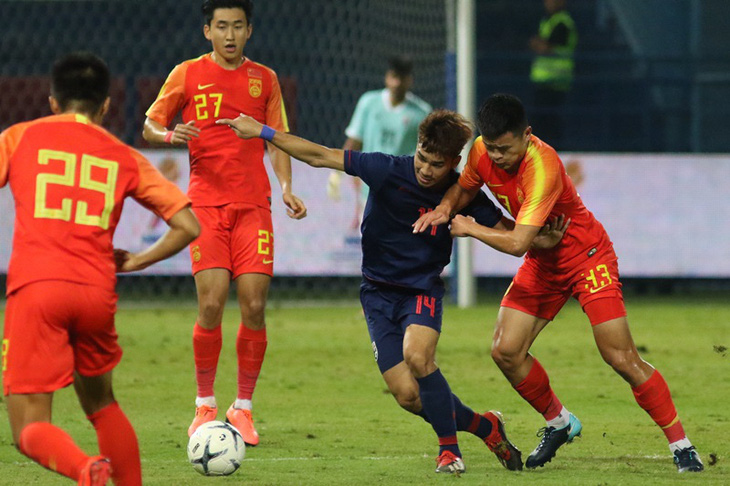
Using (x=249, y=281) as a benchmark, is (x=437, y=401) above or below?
below

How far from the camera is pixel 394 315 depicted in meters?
5.82

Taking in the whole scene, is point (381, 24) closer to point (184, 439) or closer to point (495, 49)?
point (495, 49)

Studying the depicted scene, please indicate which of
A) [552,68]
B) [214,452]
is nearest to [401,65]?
[552,68]

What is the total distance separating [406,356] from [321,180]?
791cm

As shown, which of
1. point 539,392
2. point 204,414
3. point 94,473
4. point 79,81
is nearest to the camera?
point 94,473

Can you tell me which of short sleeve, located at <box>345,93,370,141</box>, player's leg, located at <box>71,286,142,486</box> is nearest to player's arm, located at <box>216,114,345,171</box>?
player's leg, located at <box>71,286,142,486</box>

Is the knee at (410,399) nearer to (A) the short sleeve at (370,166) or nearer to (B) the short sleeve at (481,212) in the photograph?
(B) the short sleeve at (481,212)

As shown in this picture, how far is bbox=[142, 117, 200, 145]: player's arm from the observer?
566cm

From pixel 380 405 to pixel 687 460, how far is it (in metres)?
2.47

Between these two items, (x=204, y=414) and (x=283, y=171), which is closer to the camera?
(x=204, y=414)

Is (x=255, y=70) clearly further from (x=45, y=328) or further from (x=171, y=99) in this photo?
(x=45, y=328)

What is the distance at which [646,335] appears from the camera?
1102cm

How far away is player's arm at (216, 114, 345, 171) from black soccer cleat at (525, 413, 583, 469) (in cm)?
156

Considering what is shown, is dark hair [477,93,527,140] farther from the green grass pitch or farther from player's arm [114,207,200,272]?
player's arm [114,207,200,272]
